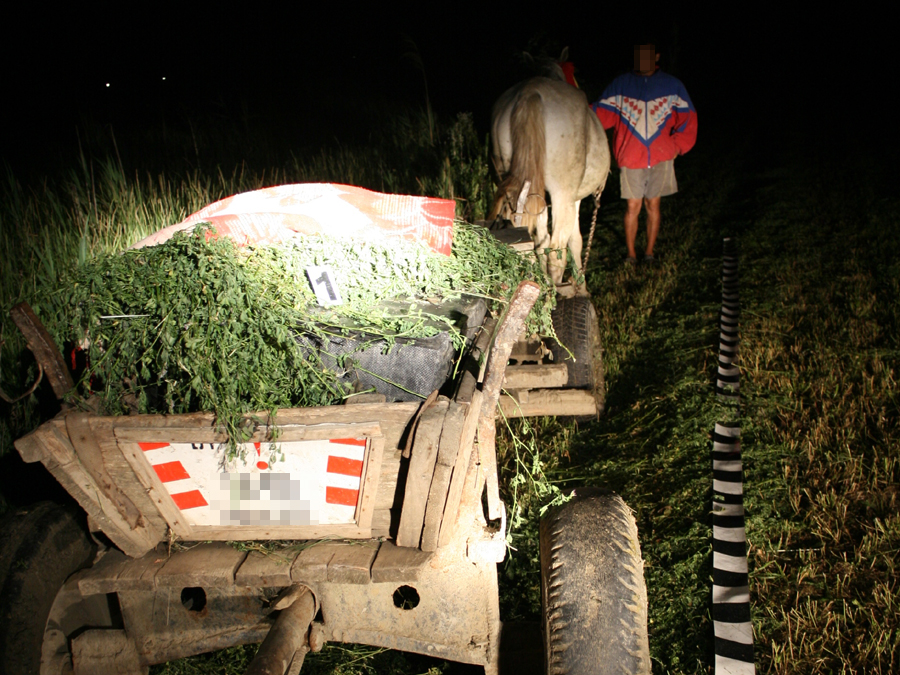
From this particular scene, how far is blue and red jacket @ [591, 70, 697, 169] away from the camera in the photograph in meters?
5.86

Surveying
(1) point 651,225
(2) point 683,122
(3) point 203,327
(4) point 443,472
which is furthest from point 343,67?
(4) point 443,472

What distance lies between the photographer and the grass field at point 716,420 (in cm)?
242

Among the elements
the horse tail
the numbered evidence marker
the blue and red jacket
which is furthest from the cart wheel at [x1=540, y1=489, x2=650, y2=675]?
the blue and red jacket

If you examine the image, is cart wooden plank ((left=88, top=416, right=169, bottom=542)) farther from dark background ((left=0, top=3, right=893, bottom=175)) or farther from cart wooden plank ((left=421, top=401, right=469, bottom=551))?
dark background ((left=0, top=3, right=893, bottom=175))

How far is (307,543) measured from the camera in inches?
74.1

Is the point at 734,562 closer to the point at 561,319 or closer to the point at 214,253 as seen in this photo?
the point at 561,319

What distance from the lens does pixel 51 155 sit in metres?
7.05

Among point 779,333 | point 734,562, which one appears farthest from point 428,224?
point 779,333

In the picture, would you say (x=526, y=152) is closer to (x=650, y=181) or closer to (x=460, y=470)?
(x=650, y=181)

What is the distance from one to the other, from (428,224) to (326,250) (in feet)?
1.65

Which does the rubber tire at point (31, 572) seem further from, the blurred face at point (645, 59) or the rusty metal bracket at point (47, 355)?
the blurred face at point (645, 59)

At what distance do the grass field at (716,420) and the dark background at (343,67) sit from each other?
2.56m

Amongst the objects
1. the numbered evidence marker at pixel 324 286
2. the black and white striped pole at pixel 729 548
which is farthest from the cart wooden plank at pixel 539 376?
the numbered evidence marker at pixel 324 286

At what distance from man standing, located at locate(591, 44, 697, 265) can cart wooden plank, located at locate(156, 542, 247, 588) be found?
18.4 feet
